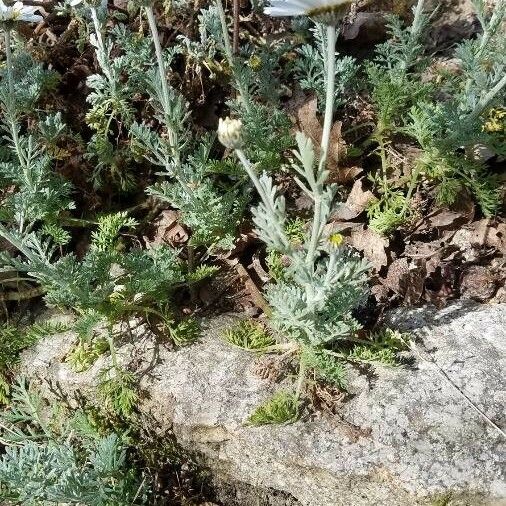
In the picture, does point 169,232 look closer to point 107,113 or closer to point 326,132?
point 107,113

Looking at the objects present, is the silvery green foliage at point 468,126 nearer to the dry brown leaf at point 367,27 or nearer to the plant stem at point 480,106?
the plant stem at point 480,106

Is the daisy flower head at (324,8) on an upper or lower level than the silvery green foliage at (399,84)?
upper

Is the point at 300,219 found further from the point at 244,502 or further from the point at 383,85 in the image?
the point at 244,502

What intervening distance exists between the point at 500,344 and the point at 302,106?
5.16 feet

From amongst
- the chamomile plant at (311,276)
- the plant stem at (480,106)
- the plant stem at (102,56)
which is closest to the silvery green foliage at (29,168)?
the plant stem at (102,56)

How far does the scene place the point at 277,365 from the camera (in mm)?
2428

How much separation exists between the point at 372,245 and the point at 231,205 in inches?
26.9

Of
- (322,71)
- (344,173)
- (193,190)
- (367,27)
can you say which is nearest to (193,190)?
(193,190)

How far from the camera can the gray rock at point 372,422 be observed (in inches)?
84.4

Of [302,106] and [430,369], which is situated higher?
[302,106]

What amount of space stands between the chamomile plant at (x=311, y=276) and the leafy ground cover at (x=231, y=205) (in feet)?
0.05

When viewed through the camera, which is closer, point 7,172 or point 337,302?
point 337,302

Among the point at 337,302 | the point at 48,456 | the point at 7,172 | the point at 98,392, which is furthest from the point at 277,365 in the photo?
the point at 7,172

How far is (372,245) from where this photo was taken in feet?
8.85
